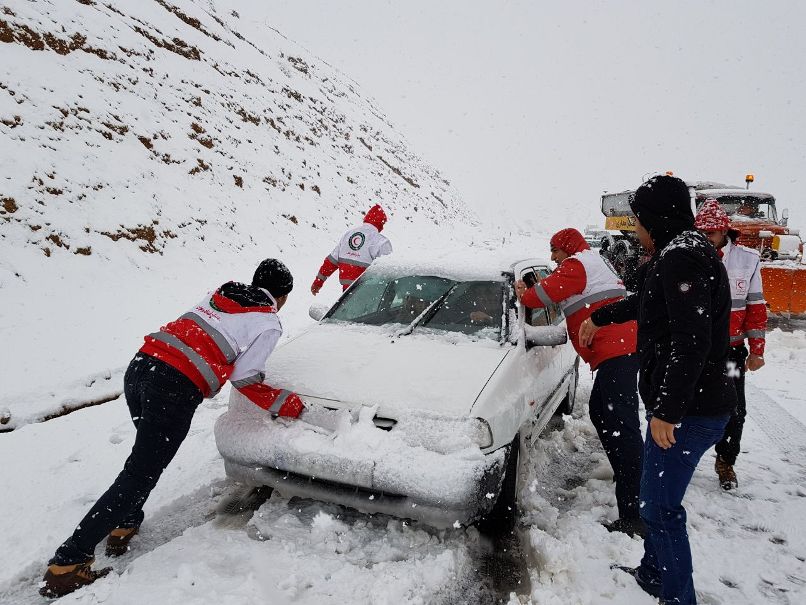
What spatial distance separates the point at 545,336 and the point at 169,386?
2.34 meters

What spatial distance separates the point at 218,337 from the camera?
248 cm

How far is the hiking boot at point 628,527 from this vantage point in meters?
2.92

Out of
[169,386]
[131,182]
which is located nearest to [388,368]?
[169,386]

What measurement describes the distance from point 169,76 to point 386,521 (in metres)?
13.6

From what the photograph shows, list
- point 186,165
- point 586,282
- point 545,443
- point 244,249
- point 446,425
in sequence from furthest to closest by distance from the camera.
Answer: point 186,165 < point 244,249 < point 545,443 < point 586,282 < point 446,425

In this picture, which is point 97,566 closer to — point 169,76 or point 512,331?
point 512,331

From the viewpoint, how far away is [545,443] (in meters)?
4.12

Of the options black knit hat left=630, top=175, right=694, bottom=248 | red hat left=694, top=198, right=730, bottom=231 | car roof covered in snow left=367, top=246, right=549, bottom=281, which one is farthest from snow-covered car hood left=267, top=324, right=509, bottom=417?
red hat left=694, top=198, right=730, bottom=231

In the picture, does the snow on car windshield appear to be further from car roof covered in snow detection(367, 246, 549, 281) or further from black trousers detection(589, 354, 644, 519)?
black trousers detection(589, 354, 644, 519)

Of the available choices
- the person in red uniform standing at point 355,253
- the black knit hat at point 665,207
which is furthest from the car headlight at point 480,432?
the person in red uniform standing at point 355,253

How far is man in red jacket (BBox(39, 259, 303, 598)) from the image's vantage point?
90.6 inches

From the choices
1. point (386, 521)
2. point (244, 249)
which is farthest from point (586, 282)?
point (244, 249)

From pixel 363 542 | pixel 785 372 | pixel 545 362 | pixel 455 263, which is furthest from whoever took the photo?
pixel 785 372

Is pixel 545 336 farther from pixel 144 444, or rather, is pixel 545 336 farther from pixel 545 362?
pixel 144 444
